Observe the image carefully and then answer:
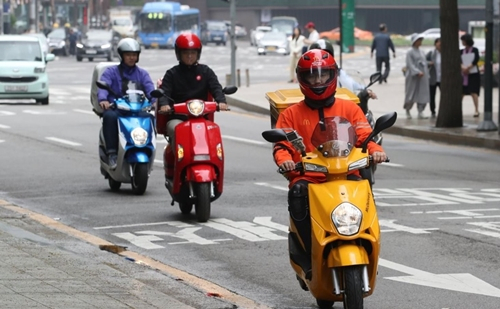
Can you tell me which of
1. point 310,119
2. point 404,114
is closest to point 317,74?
point 310,119

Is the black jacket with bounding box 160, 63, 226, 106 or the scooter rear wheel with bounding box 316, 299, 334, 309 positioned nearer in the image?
the scooter rear wheel with bounding box 316, 299, 334, 309

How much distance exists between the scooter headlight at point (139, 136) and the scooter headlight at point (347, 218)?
7.59 metres

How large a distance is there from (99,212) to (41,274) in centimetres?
464

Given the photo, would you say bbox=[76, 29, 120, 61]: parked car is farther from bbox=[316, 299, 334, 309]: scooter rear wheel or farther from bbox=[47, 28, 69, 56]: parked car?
bbox=[316, 299, 334, 309]: scooter rear wheel

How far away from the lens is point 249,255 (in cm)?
1080

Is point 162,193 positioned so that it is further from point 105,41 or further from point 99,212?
point 105,41

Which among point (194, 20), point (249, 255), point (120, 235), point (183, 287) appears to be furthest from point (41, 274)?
point (194, 20)

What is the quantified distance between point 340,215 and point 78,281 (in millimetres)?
2200

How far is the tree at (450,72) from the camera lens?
81.8ft

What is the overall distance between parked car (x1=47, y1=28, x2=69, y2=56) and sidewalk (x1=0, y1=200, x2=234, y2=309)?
68.5 metres

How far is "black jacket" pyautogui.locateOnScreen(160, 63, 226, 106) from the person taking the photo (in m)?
13.3

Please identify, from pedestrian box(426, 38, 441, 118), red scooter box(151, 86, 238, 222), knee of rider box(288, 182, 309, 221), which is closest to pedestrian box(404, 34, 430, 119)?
pedestrian box(426, 38, 441, 118)

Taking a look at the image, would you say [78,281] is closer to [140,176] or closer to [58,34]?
[140,176]

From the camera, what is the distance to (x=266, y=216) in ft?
42.8
